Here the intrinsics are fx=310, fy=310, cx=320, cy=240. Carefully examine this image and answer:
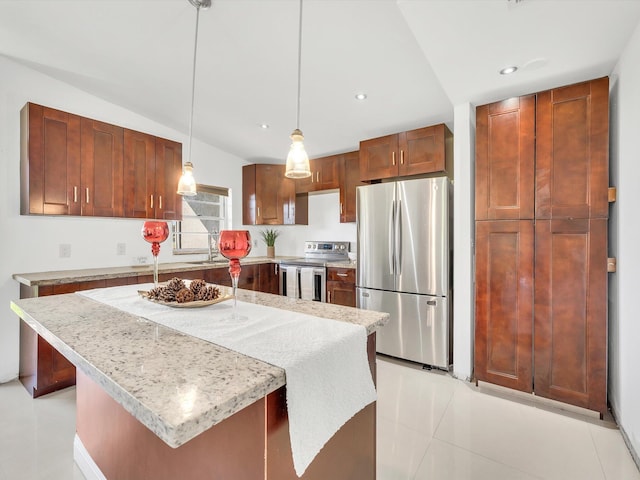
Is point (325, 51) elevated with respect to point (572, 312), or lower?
elevated

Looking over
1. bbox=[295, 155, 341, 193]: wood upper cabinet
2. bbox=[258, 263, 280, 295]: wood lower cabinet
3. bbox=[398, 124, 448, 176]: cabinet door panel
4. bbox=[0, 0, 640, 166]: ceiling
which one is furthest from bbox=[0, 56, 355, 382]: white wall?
bbox=[398, 124, 448, 176]: cabinet door panel

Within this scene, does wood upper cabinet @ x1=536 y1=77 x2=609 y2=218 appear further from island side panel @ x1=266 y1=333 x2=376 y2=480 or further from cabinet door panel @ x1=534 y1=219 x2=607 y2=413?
island side panel @ x1=266 y1=333 x2=376 y2=480

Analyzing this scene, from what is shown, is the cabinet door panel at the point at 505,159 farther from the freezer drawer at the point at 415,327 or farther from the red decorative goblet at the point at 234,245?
the red decorative goblet at the point at 234,245

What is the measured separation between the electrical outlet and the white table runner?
2293mm

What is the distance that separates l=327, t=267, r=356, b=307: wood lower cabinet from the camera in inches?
136

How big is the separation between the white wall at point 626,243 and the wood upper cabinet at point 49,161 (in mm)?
3970

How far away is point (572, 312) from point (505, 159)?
1171 millimetres

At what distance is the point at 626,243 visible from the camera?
1.83 m

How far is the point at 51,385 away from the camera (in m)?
2.44

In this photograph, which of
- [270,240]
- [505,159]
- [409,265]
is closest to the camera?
[505,159]

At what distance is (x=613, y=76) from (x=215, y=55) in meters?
2.72

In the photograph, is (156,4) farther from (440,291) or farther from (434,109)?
(440,291)

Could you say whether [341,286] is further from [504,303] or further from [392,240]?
[504,303]

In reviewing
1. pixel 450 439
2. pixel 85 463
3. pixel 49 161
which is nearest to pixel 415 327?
pixel 450 439
